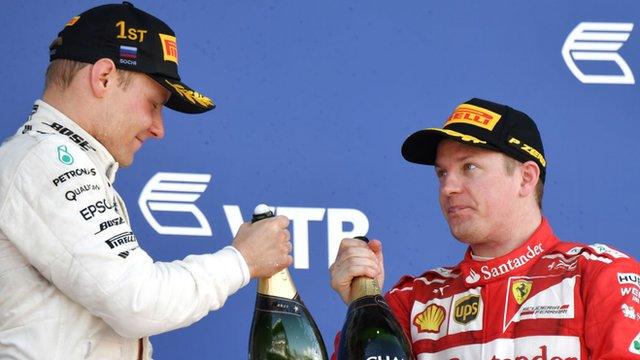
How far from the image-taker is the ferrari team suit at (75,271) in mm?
1677

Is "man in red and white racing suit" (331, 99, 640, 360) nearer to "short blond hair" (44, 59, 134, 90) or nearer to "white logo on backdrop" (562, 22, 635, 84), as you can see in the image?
"short blond hair" (44, 59, 134, 90)

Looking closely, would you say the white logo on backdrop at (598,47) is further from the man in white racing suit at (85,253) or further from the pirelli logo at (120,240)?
the pirelli logo at (120,240)

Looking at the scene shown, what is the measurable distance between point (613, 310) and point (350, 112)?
39.6 inches

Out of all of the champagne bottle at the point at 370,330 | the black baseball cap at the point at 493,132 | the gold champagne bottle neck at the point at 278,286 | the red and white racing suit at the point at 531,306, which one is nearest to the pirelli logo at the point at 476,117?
the black baseball cap at the point at 493,132

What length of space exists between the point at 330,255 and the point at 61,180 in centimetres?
105

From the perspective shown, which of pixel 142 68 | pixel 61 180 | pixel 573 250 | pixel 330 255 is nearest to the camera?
pixel 61 180

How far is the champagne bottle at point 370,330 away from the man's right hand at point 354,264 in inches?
0.6

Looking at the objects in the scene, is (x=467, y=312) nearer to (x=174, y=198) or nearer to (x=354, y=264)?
(x=354, y=264)

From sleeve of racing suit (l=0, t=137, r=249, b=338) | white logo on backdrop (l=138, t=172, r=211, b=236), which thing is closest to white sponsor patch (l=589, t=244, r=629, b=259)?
sleeve of racing suit (l=0, t=137, r=249, b=338)

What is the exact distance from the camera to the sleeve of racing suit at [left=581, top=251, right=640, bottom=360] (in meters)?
1.86

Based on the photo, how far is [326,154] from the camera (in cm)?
273

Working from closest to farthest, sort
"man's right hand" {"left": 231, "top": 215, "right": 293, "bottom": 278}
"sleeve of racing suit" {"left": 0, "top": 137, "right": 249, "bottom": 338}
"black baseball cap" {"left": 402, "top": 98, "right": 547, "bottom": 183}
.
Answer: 1. "sleeve of racing suit" {"left": 0, "top": 137, "right": 249, "bottom": 338}
2. "man's right hand" {"left": 231, "top": 215, "right": 293, "bottom": 278}
3. "black baseball cap" {"left": 402, "top": 98, "right": 547, "bottom": 183}

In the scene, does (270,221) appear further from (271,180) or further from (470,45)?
(470,45)

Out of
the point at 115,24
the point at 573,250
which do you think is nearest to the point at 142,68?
the point at 115,24
